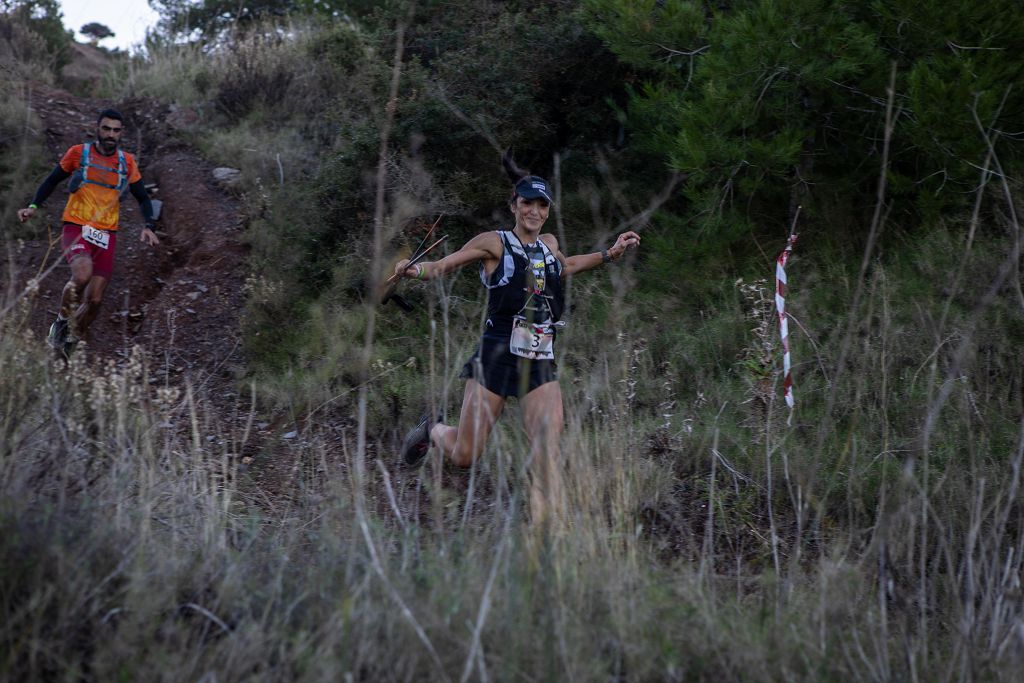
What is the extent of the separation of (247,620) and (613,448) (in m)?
1.86

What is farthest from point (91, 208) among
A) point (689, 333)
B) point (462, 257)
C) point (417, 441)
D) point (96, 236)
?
point (689, 333)

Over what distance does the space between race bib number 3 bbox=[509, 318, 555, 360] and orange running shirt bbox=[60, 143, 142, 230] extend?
15.5 feet

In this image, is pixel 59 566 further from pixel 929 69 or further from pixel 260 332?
pixel 929 69

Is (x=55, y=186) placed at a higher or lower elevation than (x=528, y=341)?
higher

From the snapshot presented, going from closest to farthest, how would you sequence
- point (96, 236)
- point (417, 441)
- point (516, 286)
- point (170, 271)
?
point (516, 286)
point (417, 441)
point (96, 236)
point (170, 271)

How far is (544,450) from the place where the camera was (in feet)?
10.3

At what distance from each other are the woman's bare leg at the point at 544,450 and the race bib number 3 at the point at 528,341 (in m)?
0.17

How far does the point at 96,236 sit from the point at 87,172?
54 cm

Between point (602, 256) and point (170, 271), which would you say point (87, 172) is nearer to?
point (170, 271)

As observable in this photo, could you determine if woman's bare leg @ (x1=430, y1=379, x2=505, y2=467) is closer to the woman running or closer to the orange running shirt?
the woman running

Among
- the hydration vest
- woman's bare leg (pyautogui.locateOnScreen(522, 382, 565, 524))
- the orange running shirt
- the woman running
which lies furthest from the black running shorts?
the hydration vest

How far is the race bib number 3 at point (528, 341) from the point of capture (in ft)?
15.3

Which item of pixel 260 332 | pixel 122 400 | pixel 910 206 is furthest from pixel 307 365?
pixel 910 206

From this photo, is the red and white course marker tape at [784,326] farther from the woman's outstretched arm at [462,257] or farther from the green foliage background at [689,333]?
the woman's outstretched arm at [462,257]
